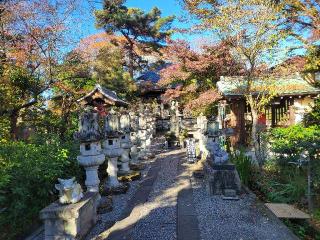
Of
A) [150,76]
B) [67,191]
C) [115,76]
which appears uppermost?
[150,76]

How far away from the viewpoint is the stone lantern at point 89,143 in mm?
6672

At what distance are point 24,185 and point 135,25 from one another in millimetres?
23104

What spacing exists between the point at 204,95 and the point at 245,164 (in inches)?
407

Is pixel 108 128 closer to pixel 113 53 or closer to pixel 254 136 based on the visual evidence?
pixel 254 136

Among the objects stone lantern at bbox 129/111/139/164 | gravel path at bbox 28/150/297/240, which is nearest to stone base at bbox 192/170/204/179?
gravel path at bbox 28/150/297/240

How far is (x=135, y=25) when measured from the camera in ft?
87.1

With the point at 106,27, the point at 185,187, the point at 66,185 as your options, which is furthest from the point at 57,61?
the point at 106,27

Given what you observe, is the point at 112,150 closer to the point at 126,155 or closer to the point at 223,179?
the point at 126,155

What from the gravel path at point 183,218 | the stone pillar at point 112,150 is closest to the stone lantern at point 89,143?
the gravel path at point 183,218

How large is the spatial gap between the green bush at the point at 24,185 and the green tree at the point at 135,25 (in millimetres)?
20125

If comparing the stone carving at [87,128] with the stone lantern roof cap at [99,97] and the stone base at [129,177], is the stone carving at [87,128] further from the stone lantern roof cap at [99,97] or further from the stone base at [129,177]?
the stone lantern roof cap at [99,97]

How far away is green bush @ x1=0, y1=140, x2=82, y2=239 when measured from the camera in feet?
16.6

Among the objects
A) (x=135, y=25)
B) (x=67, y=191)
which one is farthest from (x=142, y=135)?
(x=135, y=25)

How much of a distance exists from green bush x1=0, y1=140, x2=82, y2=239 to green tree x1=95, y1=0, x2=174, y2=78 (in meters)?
20.1
